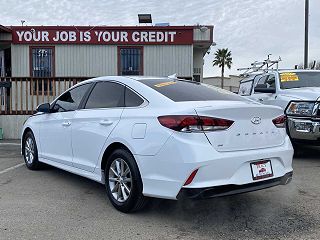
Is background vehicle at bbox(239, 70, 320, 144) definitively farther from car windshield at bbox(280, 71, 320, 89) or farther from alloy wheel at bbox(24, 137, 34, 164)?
alloy wheel at bbox(24, 137, 34, 164)

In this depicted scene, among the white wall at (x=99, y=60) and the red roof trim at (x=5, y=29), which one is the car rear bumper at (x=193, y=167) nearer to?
the white wall at (x=99, y=60)

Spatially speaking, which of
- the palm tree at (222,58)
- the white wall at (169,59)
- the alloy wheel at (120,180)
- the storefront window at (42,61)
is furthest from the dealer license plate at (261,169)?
the palm tree at (222,58)

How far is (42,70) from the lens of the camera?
14109 mm

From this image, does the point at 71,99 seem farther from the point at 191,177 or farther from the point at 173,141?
the point at 191,177

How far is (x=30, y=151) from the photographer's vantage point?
6.89m

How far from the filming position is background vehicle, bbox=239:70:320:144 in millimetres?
7304

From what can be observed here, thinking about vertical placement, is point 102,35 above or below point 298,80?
above

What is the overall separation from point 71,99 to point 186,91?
2043mm

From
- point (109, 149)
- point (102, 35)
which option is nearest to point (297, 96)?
point (109, 149)

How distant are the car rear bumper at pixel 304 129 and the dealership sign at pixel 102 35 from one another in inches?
282

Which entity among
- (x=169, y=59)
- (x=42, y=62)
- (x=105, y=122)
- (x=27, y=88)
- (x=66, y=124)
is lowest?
(x=66, y=124)

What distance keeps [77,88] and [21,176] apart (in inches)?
72.7

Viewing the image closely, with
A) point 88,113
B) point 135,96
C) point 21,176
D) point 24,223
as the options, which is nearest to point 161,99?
point 135,96

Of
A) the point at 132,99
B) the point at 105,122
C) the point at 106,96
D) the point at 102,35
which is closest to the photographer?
the point at 132,99
